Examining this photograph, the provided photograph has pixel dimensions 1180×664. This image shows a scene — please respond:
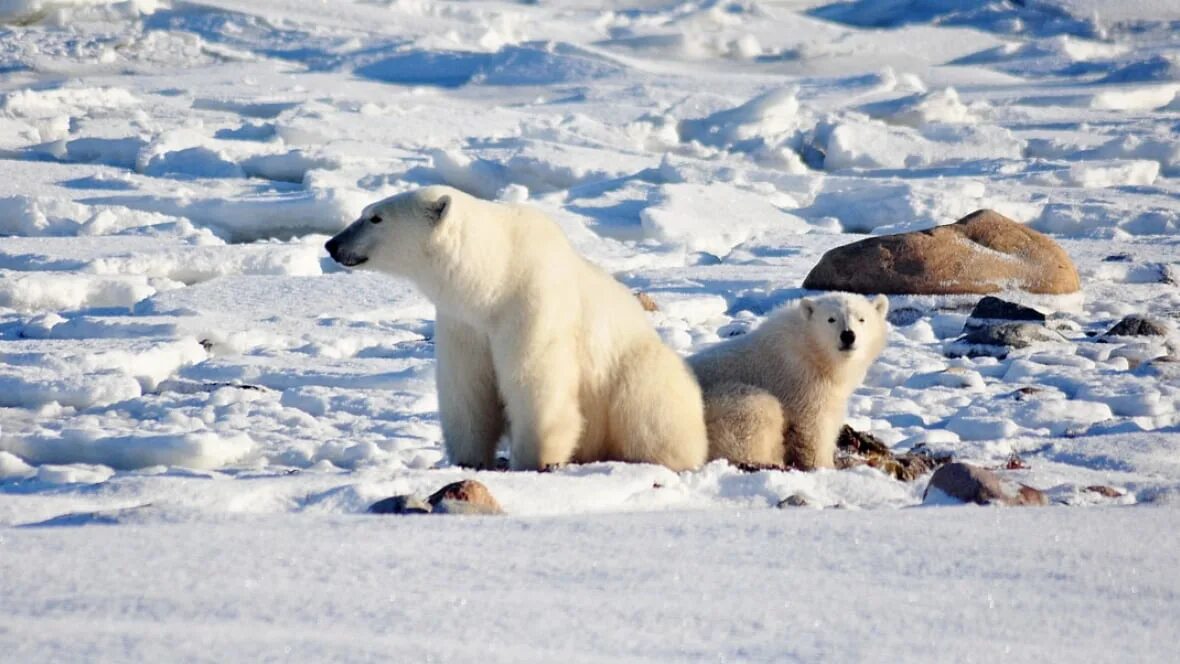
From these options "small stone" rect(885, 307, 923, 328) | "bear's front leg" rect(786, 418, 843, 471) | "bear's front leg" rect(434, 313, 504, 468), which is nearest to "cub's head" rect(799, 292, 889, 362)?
"bear's front leg" rect(786, 418, 843, 471)

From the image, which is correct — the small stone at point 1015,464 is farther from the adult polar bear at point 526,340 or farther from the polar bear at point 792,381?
the adult polar bear at point 526,340

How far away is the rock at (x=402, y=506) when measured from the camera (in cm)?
349

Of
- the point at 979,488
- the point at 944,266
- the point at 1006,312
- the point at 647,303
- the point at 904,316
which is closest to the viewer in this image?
the point at 979,488

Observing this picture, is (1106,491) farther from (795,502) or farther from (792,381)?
(792,381)

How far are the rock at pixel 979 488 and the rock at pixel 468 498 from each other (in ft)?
4.73

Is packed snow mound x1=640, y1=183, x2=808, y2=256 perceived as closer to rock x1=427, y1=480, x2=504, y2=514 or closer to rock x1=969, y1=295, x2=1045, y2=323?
rock x1=969, y1=295, x2=1045, y2=323

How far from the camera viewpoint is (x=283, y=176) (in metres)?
13.7

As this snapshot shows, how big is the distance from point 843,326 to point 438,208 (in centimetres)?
183

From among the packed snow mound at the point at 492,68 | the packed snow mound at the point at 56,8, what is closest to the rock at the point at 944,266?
the packed snow mound at the point at 492,68

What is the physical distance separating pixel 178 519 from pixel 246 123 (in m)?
13.3

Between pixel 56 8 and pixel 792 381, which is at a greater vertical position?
pixel 56 8

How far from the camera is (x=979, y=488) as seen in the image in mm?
4117

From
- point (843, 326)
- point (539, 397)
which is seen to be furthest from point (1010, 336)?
point (539, 397)

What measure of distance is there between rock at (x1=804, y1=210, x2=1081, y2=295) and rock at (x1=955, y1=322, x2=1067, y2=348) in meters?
1.08
